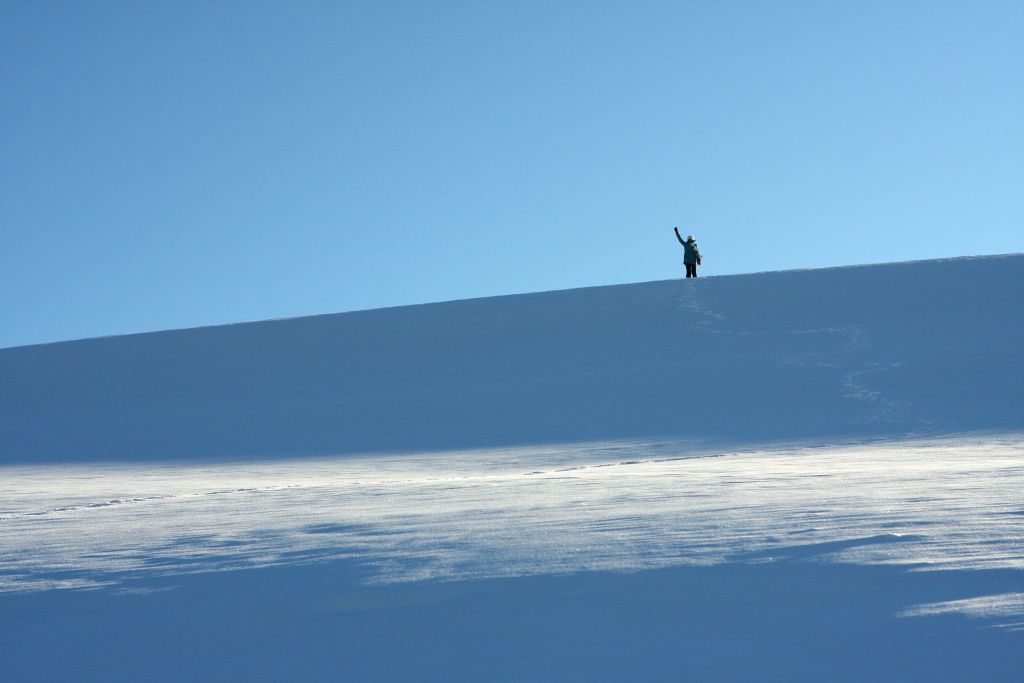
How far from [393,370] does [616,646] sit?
10727 millimetres

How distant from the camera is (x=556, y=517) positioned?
4051mm

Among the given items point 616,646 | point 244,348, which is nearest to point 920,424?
point 616,646

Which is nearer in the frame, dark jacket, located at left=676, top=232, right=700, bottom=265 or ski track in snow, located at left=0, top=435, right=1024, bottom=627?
ski track in snow, located at left=0, top=435, right=1024, bottom=627

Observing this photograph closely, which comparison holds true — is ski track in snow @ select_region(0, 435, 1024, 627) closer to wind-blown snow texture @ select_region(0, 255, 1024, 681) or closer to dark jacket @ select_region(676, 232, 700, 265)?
wind-blown snow texture @ select_region(0, 255, 1024, 681)

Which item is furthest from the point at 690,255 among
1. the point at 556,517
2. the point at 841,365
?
the point at 556,517

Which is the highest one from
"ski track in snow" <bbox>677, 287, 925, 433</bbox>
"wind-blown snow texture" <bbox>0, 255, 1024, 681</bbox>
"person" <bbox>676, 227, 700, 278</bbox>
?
"person" <bbox>676, 227, 700, 278</bbox>

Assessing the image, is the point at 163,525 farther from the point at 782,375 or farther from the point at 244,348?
the point at 244,348

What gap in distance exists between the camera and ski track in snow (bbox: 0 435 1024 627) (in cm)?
326

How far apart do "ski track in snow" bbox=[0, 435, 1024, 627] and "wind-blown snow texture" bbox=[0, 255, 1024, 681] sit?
2cm

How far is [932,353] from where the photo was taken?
1124cm

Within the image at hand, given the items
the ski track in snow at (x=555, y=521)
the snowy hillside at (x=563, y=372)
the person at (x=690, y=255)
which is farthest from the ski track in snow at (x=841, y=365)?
the ski track in snow at (x=555, y=521)

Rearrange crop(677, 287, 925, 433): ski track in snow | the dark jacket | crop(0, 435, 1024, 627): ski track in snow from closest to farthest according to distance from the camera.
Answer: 1. crop(0, 435, 1024, 627): ski track in snow
2. crop(677, 287, 925, 433): ski track in snow
3. the dark jacket

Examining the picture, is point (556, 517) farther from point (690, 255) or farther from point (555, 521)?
point (690, 255)

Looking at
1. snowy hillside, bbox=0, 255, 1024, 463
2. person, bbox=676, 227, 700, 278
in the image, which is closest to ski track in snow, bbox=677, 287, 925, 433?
snowy hillside, bbox=0, 255, 1024, 463
